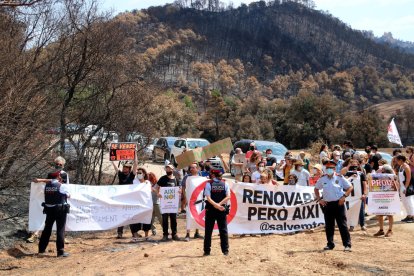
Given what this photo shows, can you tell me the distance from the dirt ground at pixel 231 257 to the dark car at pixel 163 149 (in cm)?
1657

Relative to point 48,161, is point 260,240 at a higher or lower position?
lower

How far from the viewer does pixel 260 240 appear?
11.5 meters

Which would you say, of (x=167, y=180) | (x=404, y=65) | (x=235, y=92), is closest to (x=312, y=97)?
(x=167, y=180)

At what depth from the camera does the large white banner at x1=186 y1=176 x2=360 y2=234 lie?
11938mm

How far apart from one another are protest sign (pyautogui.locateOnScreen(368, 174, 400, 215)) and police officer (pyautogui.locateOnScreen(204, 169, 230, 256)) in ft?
14.8

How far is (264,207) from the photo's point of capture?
1241cm

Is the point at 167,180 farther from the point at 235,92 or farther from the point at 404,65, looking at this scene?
the point at 404,65

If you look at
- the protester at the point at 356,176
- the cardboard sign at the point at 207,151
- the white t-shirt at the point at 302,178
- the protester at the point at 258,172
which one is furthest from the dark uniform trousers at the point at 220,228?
the cardboard sign at the point at 207,151

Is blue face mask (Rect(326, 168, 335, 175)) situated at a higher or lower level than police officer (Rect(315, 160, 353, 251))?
higher

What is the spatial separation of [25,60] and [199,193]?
603 cm

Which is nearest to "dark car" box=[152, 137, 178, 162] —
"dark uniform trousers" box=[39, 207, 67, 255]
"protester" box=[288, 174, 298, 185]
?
"protester" box=[288, 174, 298, 185]

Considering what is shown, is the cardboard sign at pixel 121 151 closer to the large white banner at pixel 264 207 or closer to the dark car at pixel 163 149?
the large white banner at pixel 264 207

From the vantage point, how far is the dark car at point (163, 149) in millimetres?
28859

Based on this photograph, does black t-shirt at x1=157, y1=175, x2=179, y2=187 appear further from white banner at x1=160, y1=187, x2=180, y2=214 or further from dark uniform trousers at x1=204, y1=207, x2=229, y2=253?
dark uniform trousers at x1=204, y1=207, x2=229, y2=253
